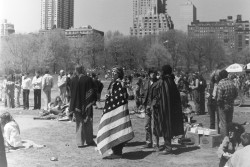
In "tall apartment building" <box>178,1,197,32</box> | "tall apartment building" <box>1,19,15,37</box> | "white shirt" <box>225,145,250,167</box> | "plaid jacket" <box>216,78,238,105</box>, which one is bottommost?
"white shirt" <box>225,145,250,167</box>

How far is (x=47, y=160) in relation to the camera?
22.3 feet

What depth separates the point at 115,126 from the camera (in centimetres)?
702

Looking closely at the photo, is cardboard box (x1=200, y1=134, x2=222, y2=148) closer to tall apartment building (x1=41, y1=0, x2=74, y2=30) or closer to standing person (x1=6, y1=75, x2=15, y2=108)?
standing person (x1=6, y1=75, x2=15, y2=108)

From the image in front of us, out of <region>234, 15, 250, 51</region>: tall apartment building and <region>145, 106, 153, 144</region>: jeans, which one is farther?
<region>234, 15, 250, 51</region>: tall apartment building

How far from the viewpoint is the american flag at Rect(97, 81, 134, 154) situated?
275 inches

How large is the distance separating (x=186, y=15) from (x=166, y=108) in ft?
611

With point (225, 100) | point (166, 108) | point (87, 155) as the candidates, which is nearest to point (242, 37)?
point (225, 100)

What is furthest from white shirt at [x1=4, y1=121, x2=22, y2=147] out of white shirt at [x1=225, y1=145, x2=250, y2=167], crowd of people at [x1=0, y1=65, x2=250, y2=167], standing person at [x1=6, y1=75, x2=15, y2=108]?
standing person at [x1=6, y1=75, x2=15, y2=108]

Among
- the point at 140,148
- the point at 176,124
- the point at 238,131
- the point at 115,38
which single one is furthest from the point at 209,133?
the point at 115,38

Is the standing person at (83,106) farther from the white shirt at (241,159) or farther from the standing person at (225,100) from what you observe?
the white shirt at (241,159)

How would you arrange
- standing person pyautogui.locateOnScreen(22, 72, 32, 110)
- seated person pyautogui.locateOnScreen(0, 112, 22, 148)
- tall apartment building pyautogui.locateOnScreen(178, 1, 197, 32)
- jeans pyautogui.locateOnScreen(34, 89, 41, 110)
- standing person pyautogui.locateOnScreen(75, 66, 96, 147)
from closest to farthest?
seated person pyautogui.locateOnScreen(0, 112, 22, 148) < standing person pyautogui.locateOnScreen(75, 66, 96, 147) < jeans pyautogui.locateOnScreen(34, 89, 41, 110) < standing person pyautogui.locateOnScreen(22, 72, 32, 110) < tall apartment building pyautogui.locateOnScreen(178, 1, 197, 32)

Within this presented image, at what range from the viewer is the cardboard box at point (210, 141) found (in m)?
7.87

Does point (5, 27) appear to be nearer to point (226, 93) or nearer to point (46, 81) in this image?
point (46, 81)

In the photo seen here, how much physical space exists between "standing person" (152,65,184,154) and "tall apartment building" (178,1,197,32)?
18216 cm
